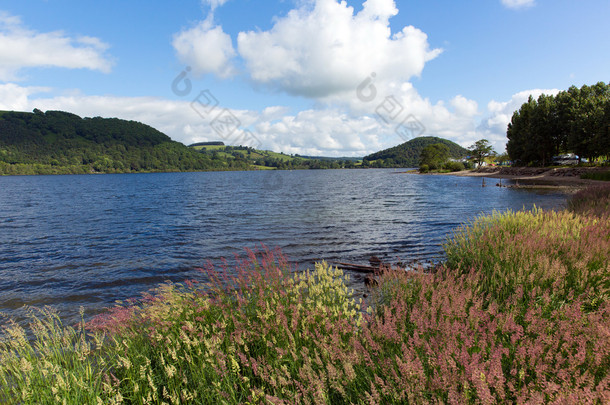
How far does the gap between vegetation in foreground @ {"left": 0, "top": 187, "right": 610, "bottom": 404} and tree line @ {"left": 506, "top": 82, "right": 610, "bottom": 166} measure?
263 ft

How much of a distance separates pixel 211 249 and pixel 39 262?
9.36 meters

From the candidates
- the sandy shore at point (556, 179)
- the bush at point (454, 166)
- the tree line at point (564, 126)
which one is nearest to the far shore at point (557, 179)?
the sandy shore at point (556, 179)

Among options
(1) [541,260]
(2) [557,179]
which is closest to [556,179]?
(2) [557,179]

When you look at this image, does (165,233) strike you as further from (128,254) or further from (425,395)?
(425,395)

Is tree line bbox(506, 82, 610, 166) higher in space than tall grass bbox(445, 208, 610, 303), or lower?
higher

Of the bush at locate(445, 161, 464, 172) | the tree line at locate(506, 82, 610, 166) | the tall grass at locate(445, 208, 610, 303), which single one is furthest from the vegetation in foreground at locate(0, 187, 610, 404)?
the bush at locate(445, 161, 464, 172)

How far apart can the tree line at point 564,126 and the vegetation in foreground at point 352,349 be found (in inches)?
3153

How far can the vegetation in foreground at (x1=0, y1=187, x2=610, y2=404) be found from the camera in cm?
341

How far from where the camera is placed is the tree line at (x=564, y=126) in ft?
221

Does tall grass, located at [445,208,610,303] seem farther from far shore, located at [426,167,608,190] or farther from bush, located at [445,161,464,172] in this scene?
bush, located at [445,161,464,172]

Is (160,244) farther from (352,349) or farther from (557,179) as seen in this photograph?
(557,179)

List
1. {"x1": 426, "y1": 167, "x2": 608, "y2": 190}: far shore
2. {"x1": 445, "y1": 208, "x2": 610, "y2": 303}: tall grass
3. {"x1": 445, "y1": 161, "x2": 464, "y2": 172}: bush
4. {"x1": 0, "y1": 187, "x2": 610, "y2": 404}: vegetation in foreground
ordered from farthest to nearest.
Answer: {"x1": 445, "y1": 161, "x2": 464, "y2": 172}: bush
{"x1": 426, "y1": 167, "x2": 608, "y2": 190}: far shore
{"x1": 445, "y1": 208, "x2": 610, "y2": 303}: tall grass
{"x1": 0, "y1": 187, "x2": 610, "y2": 404}: vegetation in foreground

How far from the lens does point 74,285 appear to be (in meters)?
14.1

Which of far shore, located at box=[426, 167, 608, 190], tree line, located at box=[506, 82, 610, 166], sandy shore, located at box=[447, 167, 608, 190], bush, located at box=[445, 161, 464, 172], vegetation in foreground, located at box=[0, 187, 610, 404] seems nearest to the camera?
vegetation in foreground, located at box=[0, 187, 610, 404]
